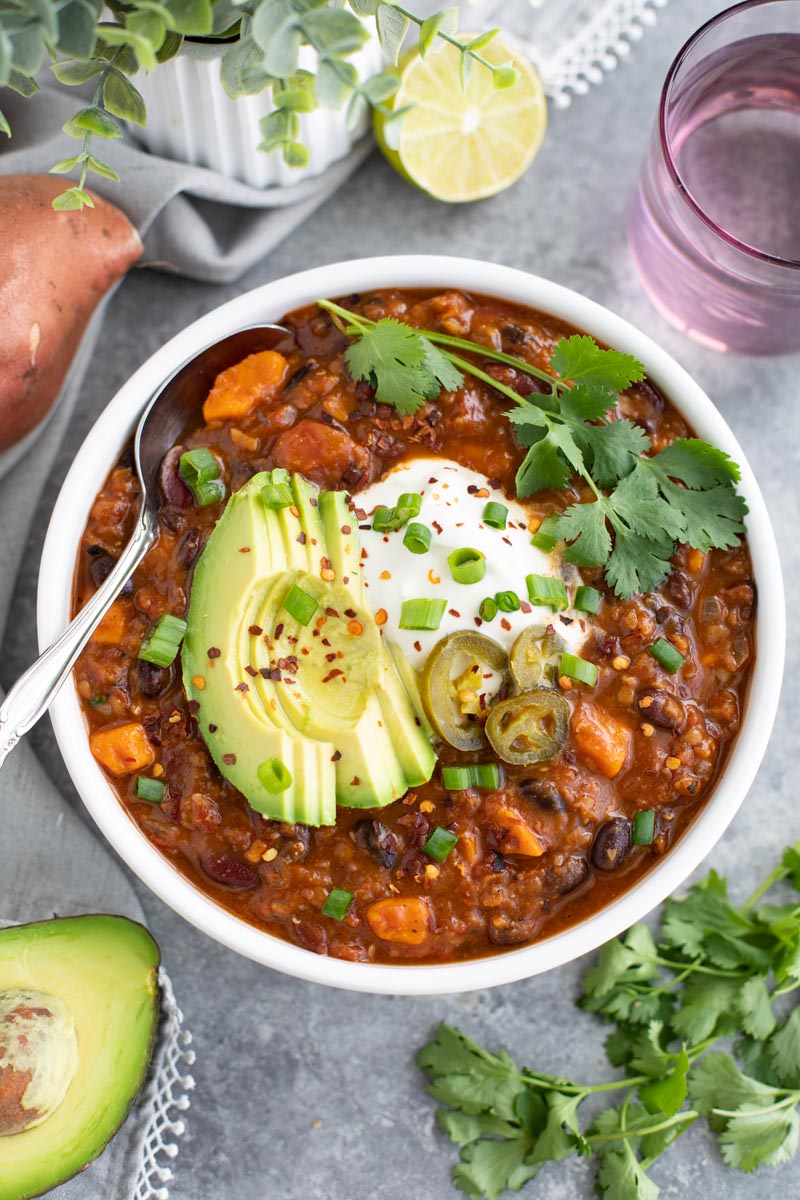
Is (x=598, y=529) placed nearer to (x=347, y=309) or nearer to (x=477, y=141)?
(x=347, y=309)

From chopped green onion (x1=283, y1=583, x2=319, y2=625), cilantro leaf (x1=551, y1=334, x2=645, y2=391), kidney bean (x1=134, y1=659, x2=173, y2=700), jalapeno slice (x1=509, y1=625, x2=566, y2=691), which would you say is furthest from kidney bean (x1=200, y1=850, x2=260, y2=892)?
cilantro leaf (x1=551, y1=334, x2=645, y2=391)

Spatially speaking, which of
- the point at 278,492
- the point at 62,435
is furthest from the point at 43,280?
the point at 278,492

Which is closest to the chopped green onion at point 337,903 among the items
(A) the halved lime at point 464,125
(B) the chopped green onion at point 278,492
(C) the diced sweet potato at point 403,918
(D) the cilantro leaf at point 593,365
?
(C) the diced sweet potato at point 403,918

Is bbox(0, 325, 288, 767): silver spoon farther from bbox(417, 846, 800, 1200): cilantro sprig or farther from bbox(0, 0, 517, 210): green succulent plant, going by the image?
bbox(417, 846, 800, 1200): cilantro sprig

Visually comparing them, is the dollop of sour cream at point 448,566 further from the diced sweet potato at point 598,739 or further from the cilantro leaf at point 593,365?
the cilantro leaf at point 593,365

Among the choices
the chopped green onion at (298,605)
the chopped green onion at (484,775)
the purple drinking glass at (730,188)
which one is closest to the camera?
the chopped green onion at (298,605)

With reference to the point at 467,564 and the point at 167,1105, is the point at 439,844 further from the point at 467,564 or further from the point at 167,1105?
the point at 167,1105
